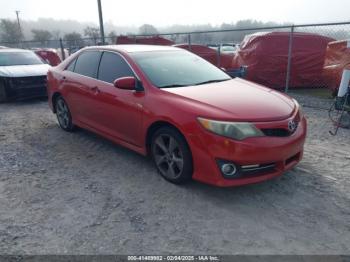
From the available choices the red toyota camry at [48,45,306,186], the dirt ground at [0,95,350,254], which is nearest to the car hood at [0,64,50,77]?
the red toyota camry at [48,45,306,186]

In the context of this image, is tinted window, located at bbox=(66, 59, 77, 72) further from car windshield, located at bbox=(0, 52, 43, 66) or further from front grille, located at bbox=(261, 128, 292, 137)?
car windshield, located at bbox=(0, 52, 43, 66)

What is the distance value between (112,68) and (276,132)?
2.50 m

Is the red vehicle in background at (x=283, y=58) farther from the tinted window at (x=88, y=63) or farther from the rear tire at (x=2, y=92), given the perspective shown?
the rear tire at (x=2, y=92)

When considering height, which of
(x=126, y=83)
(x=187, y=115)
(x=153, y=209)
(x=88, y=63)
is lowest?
(x=153, y=209)

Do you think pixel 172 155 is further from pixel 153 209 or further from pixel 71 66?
pixel 71 66

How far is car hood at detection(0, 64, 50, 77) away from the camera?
29.1ft

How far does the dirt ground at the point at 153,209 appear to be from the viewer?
2.86 meters

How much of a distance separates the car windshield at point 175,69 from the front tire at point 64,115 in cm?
201

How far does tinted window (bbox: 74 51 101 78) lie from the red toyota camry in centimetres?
2

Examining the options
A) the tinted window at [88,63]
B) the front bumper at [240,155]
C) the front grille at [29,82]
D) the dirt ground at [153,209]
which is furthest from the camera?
the front grille at [29,82]

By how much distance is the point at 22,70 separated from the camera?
9.22m

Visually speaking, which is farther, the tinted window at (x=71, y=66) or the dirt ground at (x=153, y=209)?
the tinted window at (x=71, y=66)

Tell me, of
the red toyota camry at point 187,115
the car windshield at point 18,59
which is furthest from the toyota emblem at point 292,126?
the car windshield at point 18,59

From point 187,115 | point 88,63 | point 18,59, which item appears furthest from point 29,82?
point 187,115
